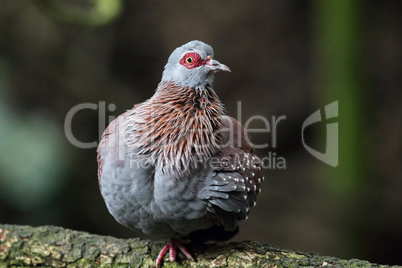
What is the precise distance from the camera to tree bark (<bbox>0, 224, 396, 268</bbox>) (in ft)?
10.0

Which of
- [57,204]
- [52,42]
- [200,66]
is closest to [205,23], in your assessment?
[52,42]

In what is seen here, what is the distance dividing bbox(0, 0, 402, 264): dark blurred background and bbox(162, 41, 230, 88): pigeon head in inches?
60.4

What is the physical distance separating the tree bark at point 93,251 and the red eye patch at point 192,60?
1.14 m

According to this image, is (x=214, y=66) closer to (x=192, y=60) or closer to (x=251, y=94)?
(x=192, y=60)

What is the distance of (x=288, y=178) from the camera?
620 centimetres

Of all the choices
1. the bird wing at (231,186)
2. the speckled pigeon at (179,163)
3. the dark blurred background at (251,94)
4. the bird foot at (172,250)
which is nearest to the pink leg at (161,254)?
the bird foot at (172,250)

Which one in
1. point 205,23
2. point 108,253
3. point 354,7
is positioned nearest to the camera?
point 108,253

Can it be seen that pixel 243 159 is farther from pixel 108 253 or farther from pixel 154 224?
pixel 108 253

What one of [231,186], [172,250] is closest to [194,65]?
[231,186]

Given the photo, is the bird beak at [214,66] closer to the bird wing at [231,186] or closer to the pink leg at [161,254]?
the bird wing at [231,186]

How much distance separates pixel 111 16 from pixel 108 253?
213cm

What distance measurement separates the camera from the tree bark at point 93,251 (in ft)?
10.0

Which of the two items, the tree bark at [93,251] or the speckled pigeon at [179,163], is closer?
the speckled pigeon at [179,163]

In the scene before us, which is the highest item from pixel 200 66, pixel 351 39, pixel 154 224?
pixel 351 39
